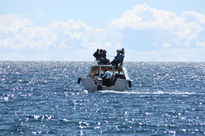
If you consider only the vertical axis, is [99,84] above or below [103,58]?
below

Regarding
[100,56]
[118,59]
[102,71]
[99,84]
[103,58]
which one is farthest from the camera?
[102,71]

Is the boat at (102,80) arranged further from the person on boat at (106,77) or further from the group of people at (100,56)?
the group of people at (100,56)

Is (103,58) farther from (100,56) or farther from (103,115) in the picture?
Answer: (103,115)

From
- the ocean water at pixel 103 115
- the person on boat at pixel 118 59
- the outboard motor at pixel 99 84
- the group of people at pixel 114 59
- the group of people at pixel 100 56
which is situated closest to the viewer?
the ocean water at pixel 103 115

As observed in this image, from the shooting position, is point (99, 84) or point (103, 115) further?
point (99, 84)

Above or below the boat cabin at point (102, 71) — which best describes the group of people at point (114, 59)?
above

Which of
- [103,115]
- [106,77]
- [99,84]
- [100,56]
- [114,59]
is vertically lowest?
[103,115]

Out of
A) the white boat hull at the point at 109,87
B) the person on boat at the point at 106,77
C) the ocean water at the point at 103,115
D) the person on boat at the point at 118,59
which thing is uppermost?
the person on boat at the point at 118,59

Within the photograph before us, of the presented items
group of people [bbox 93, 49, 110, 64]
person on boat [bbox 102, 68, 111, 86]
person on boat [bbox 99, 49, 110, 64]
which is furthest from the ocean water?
group of people [bbox 93, 49, 110, 64]

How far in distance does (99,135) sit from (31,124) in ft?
13.9

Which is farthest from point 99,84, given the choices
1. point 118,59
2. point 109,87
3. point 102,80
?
point 118,59

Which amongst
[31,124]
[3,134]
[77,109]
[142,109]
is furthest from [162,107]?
[3,134]

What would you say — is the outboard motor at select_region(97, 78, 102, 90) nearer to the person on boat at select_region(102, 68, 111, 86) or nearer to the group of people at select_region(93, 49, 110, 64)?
the person on boat at select_region(102, 68, 111, 86)

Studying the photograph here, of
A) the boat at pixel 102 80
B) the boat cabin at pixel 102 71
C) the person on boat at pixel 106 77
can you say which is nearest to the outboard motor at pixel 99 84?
the boat at pixel 102 80
